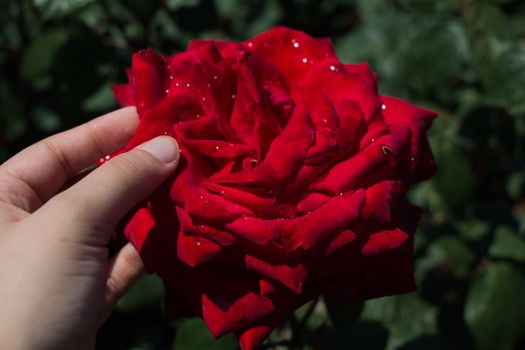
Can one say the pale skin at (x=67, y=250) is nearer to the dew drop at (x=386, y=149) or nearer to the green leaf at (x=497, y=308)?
the dew drop at (x=386, y=149)

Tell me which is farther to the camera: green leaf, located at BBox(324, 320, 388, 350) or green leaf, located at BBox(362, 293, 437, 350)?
green leaf, located at BBox(362, 293, 437, 350)

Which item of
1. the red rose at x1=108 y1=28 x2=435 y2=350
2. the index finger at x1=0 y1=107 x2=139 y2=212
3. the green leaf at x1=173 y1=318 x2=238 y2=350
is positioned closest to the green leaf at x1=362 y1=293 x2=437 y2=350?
the green leaf at x1=173 y1=318 x2=238 y2=350

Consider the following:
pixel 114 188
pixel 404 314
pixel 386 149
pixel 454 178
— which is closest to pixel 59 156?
pixel 114 188

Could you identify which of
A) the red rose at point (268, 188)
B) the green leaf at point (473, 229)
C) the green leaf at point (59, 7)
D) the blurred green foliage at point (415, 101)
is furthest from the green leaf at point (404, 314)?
the green leaf at point (59, 7)

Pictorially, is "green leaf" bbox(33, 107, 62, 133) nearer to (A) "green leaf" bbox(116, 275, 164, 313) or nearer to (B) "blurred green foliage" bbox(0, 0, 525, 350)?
(B) "blurred green foliage" bbox(0, 0, 525, 350)

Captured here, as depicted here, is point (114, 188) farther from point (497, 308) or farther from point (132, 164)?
point (497, 308)

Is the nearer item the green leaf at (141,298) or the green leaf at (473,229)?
the green leaf at (141,298)

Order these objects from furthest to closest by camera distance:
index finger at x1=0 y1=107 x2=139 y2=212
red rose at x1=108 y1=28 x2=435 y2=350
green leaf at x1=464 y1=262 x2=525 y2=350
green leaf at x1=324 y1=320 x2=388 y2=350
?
green leaf at x1=464 y1=262 x2=525 y2=350 → green leaf at x1=324 y1=320 x2=388 y2=350 → index finger at x1=0 y1=107 x2=139 y2=212 → red rose at x1=108 y1=28 x2=435 y2=350
